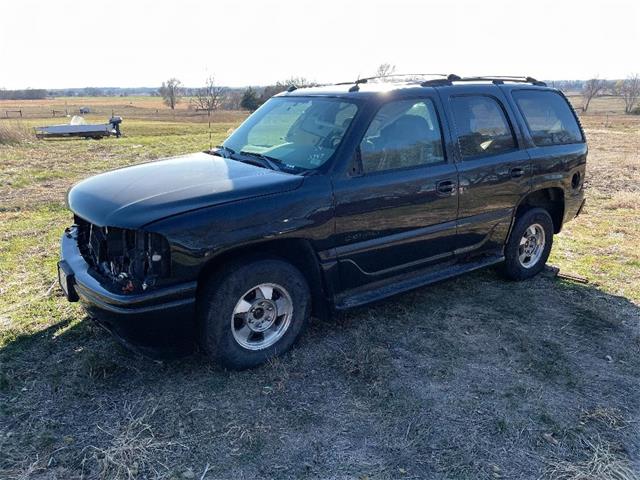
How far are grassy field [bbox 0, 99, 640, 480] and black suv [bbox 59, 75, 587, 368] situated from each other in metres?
0.36

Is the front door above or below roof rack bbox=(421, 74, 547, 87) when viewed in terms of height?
below

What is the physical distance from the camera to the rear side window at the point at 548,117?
4.98m

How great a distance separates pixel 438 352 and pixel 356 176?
1.45 metres

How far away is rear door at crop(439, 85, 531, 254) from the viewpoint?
436 cm

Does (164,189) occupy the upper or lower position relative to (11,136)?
upper

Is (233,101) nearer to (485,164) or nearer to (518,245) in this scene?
(518,245)

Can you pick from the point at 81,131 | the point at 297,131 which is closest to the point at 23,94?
the point at 81,131

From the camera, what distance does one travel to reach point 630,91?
57469 mm

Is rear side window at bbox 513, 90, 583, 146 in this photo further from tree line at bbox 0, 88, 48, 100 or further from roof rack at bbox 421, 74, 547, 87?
tree line at bbox 0, 88, 48, 100

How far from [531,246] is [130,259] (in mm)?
3961

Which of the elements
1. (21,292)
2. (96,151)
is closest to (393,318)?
(21,292)

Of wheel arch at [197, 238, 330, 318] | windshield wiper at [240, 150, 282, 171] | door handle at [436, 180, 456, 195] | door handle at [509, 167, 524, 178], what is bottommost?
wheel arch at [197, 238, 330, 318]

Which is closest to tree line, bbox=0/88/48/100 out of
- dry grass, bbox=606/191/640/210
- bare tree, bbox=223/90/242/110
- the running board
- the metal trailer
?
bare tree, bbox=223/90/242/110

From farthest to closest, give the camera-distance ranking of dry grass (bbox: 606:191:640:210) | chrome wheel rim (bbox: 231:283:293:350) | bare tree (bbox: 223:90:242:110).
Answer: bare tree (bbox: 223:90:242:110), dry grass (bbox: 606:191:640:210), chrome wheel rim (bbox: 231:283:293:350)
